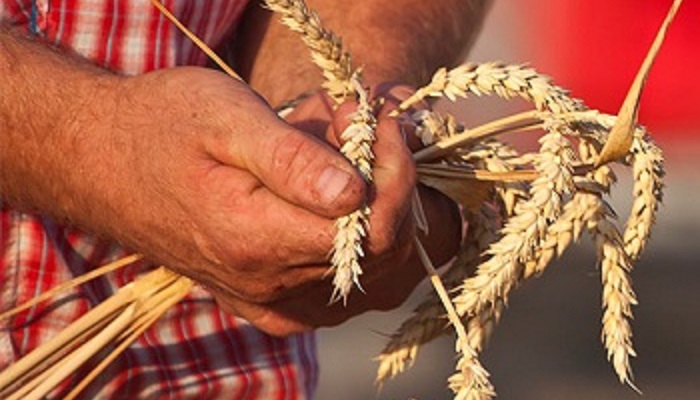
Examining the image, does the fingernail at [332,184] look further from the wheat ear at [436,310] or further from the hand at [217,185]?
the wheat ear at [436,310]

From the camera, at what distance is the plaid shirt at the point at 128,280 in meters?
2.48

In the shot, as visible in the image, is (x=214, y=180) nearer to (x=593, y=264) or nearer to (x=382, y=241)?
(x=382, y=241)

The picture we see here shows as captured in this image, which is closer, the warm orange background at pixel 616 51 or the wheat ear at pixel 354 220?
the wheat ear at pixel 354 220

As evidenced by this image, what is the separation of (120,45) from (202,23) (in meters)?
0.12

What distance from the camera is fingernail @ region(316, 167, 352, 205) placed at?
2.03 metres

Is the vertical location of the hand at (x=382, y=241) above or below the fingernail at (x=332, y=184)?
below

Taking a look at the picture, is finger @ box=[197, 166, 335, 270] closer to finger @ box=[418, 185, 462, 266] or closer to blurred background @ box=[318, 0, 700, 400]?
finger @ box=[418, 185, 462, 266]

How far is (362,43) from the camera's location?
2.78m

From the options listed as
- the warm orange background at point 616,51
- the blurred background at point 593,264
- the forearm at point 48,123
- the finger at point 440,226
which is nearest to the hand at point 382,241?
the finger at point 440,226

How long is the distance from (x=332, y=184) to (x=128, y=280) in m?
0.59

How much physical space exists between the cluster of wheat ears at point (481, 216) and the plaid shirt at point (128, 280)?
115 millimetres

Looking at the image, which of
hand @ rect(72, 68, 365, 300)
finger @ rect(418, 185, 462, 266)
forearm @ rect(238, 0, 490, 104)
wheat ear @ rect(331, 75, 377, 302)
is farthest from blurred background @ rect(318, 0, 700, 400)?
wheat ear @ rect(331, 75, 377, 302)

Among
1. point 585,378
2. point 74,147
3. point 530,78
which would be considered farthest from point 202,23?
point 585,378

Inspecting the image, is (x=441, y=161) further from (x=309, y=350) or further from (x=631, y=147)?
(x=309, y=350)
